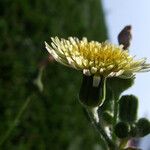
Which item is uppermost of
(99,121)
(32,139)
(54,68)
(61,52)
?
(54,68)

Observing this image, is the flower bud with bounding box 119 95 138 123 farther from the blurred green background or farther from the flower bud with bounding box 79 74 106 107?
the blurred green background

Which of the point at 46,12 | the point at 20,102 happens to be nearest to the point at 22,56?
the point at 20,102

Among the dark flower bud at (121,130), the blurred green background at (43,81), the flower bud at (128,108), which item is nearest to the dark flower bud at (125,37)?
the flower bud at (128,108)

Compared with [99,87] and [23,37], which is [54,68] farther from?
[99,87]

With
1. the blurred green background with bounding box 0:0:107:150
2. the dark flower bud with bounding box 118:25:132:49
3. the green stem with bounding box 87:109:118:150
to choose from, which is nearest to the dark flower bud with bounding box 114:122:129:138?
the green stem with bounding box 87:109:118:150

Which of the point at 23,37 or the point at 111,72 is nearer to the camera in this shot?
the point at 111,72

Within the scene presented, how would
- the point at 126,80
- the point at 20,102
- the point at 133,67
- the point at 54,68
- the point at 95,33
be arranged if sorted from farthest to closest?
the point at 95,33
the point at 54,68
the point at 20,102
the point at 126,80
the point at 133,67

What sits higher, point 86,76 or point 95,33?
point 95,33

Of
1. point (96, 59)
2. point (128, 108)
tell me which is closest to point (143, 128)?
point (128, 108)
